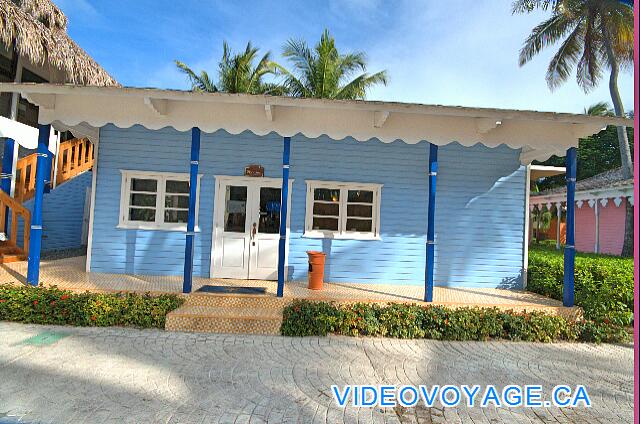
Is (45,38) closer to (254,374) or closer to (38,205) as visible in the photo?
(38,205)

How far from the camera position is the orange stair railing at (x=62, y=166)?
9.15 m

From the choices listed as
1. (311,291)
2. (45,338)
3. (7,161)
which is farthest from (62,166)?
(311,291)

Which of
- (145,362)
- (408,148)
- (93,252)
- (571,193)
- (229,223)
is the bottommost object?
(145,362)

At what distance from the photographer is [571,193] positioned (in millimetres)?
6125

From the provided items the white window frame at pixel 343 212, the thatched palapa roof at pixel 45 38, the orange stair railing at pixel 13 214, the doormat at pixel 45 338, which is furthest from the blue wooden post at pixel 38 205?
the thatched palapa roof at pixel 45 38

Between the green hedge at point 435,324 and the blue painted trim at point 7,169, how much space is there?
20.0 ft

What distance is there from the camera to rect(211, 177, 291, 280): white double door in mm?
7566

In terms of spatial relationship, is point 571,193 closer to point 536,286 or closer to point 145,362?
point 536,286

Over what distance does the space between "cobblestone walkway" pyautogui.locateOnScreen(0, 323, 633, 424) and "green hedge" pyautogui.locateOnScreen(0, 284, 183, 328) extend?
0.58 feet

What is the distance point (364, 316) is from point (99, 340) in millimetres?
3547

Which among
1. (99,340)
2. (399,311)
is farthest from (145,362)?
(399,311)

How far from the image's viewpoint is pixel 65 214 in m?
10.7

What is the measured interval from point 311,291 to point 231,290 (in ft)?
4.52

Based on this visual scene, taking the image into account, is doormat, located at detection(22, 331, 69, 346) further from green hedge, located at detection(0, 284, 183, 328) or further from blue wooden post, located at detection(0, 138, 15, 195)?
blue wooden post, located at detection(0, 138, 15, 195)
